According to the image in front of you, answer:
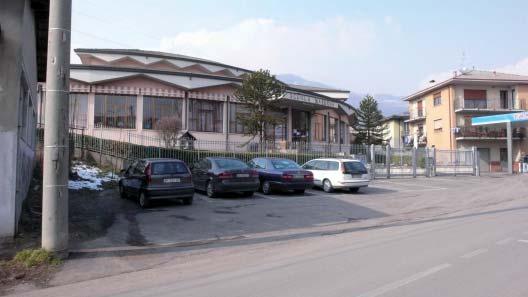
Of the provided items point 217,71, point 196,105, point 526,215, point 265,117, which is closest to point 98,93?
point 196,105

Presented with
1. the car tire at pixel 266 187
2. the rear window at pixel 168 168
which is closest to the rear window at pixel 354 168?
the car tire at pixel 266 187

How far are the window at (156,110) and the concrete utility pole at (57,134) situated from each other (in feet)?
78.0

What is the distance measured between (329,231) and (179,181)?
568 centimetres

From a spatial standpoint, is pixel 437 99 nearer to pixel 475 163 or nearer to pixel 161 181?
pixel 475 163

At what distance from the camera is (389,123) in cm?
7812

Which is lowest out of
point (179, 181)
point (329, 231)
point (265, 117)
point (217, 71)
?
point (329, 231)

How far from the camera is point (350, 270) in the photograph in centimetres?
672

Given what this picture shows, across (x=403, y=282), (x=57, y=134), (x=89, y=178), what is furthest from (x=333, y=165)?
(x=403, y=282)

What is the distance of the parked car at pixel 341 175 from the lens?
20.0 metres

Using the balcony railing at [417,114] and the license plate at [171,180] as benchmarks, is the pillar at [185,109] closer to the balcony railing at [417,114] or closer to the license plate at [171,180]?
the license plate at [171,180]

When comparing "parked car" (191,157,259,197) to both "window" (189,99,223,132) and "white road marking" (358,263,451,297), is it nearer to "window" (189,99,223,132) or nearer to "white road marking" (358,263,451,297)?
"white road marking" (358,263,451,297)

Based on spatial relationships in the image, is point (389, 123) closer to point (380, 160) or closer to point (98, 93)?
point (380, 160)

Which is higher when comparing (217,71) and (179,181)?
(217,71)

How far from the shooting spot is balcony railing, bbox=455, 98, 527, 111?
175ft
